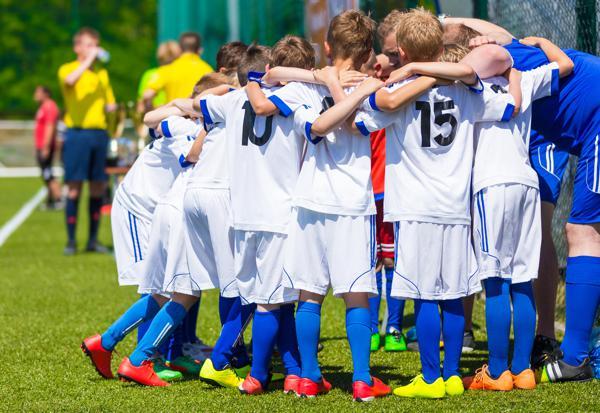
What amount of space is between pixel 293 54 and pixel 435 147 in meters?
0.82

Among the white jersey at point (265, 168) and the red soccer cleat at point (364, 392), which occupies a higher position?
the white jersey at point (265, 168)

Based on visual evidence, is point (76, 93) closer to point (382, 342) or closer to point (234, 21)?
point (382, 342)

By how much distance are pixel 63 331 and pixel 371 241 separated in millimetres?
3063

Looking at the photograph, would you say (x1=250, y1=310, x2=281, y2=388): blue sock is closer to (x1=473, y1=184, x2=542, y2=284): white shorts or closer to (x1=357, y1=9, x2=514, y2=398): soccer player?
(x1=357, y1=9, x2=514, y2=398): soccer player

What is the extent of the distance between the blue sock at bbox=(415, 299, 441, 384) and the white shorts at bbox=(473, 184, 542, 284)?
0.28 meters

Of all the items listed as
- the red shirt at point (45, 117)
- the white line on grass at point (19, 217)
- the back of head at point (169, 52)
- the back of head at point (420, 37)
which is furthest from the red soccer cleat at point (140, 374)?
the red shirt at point (45, 117)

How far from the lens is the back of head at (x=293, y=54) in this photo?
496 centimetres

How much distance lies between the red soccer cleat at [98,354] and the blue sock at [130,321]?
0.04m

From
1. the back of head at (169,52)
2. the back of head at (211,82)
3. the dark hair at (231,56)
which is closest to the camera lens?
the back of head at (211,82)

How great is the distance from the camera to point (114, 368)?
5.86 meters

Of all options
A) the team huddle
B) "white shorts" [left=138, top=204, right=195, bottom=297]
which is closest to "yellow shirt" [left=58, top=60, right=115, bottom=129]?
"white shorts" [left=138, top=204, right=195, bottom=297]

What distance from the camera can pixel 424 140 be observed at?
466 centimetres

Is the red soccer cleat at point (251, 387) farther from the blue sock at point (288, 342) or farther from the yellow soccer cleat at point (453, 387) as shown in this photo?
the yellow soccer cleat at point (453, 387)

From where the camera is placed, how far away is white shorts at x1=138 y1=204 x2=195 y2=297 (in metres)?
5.28
